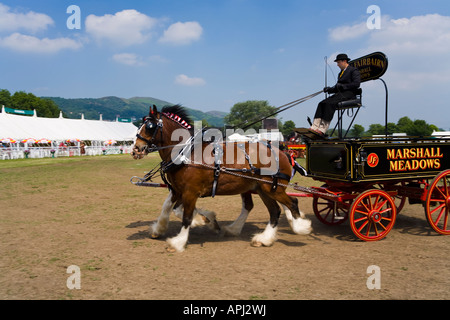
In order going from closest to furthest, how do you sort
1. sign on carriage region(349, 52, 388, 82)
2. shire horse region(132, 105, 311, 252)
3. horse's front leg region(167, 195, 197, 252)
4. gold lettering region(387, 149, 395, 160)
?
horse's front leg region(167, 195, 197, 252), shire horse region(132, 105, 311, 252), gold lettering region(387, 149, 395, 160), sign on carriage region(349, 52, 388, 82)

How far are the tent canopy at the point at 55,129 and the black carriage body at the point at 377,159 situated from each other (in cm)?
2689

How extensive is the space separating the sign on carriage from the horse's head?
455cm

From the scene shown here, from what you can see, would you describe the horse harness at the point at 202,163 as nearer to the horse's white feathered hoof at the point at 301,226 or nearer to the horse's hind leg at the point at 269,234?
the horse's hind leg at the point at 269,234

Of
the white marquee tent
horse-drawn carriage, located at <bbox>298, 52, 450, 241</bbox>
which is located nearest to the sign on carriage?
horse-drawn carriage, located at <bbox>298, 52, 450, 241</bbox>

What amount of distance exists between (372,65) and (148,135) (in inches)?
193

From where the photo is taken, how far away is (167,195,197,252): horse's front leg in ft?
18.3

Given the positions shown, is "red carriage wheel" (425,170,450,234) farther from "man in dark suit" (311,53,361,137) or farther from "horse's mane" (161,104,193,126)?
"horse's mane" (161,104,193,126)

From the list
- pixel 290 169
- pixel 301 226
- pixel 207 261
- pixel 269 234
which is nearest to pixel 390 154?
pixel 290 169

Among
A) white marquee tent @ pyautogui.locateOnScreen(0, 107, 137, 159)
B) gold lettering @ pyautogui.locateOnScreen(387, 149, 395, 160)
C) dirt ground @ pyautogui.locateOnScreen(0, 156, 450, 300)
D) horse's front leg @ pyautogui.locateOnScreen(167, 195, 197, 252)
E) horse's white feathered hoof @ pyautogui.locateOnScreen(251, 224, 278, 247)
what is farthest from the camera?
white marquee tent @ pyautogui.locateOnScreen(0, 107, 137, 159)

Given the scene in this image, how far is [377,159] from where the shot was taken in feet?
19.6

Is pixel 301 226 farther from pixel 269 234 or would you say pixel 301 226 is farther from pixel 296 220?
pixel 269 234

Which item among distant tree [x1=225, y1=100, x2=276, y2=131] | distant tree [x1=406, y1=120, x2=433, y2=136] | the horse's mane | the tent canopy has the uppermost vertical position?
distant tree [x1=225, y1=100, x2=276, y2=131]
